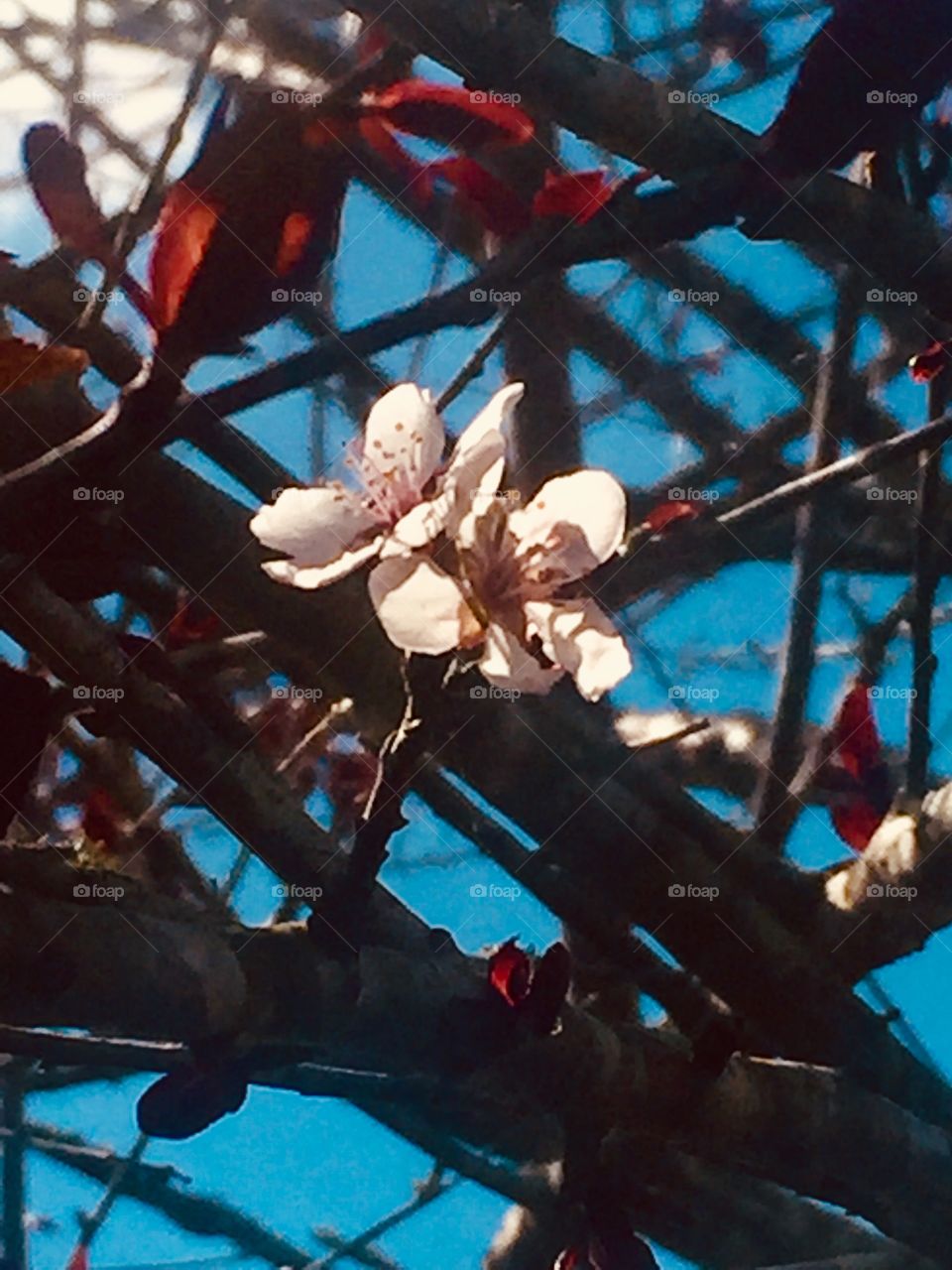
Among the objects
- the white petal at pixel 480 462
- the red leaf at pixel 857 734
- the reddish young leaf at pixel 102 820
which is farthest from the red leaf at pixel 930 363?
the reddish young leaf at pixel 102 820

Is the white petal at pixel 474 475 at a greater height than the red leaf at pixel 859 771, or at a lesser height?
lesser

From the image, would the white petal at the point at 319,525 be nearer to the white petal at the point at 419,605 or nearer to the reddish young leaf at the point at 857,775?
the white petal at the point at 419,605

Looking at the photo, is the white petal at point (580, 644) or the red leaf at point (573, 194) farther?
the red leaf at point (573, 194)

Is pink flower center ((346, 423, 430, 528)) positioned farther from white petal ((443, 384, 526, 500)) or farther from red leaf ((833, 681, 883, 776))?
red leaf ((833, 681, 883, 776))

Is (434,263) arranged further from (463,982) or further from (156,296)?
(463,982)

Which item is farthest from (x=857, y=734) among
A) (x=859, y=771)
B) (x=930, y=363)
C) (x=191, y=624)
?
(x=191, y=624)

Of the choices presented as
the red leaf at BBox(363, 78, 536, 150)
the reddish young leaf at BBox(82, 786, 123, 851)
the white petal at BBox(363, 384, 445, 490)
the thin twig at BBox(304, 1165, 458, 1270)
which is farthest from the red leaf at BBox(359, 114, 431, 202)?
the thin twig at BBox(304, 1165, 458, 1270)

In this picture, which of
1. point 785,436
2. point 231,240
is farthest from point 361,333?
point 785,436
